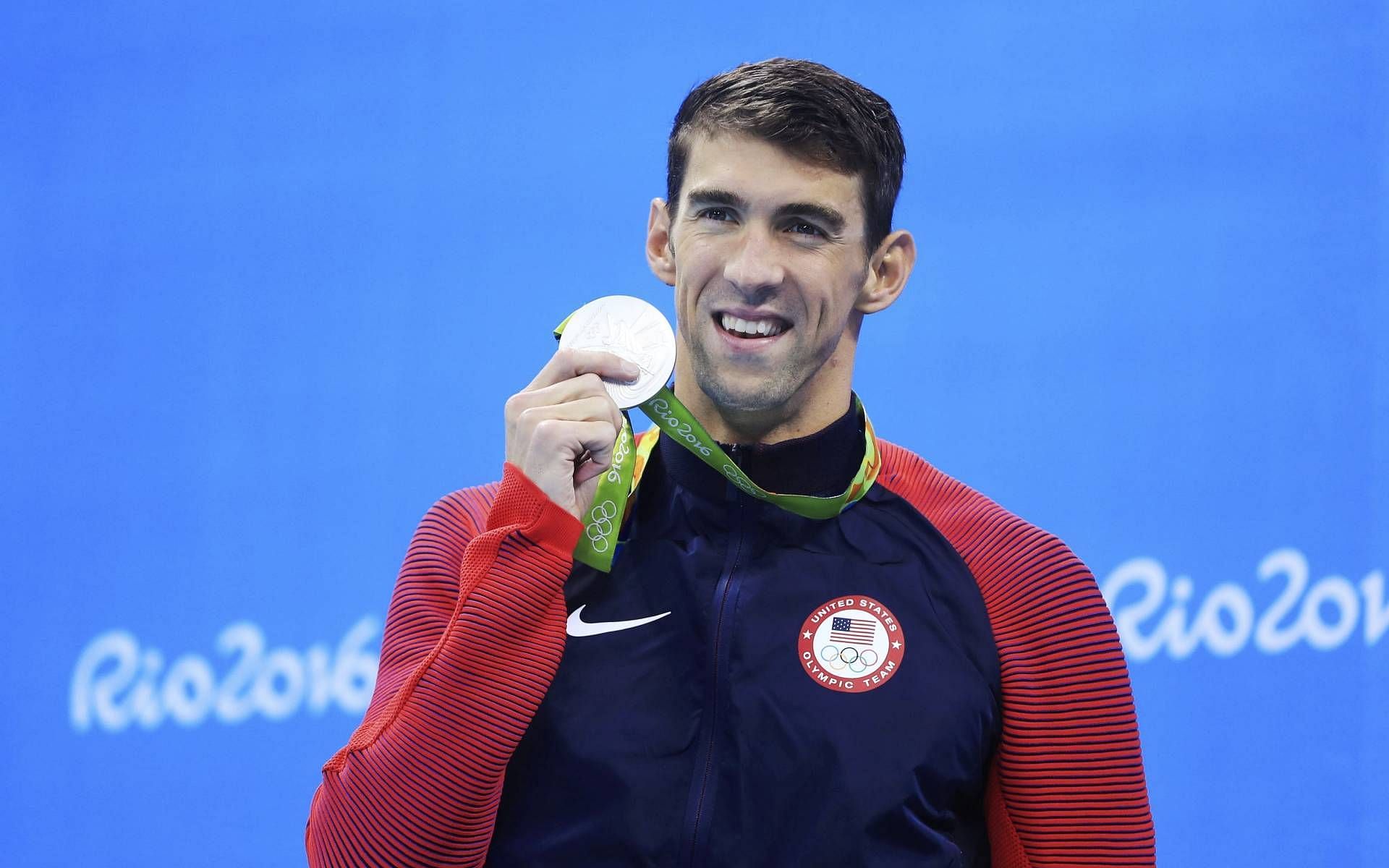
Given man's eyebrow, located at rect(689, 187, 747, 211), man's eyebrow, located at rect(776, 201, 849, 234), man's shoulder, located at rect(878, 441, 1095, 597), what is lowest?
man's shoulder, located at rect(878, 441, 1095, 597)

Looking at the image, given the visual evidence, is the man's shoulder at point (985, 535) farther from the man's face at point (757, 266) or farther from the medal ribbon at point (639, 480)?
the man's face at point (757, 266)

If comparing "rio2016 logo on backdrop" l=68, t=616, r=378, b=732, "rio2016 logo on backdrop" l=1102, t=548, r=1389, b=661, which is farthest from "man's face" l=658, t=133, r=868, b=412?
"rio2016 logo on backdrop" l=68, t=616, r=378, b=732

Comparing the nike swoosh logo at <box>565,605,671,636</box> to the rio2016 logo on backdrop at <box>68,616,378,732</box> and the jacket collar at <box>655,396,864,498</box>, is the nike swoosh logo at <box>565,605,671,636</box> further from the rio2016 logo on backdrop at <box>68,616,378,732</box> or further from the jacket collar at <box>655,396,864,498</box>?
the rio2016 logo on backdrop at <box>68,616,378,732</box>

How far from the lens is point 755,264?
149cm

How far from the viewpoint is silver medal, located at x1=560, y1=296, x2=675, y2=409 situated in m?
1.50

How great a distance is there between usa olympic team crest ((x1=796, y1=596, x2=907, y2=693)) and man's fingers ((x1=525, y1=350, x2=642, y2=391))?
0.34 meters

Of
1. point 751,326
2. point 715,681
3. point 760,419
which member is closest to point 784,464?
point 760,419

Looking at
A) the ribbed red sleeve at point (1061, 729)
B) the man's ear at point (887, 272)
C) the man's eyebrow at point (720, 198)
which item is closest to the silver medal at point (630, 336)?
the man's eyebrow at point (720, 198)

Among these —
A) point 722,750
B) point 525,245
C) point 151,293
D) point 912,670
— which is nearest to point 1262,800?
point 912,670

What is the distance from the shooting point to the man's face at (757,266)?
1.52m

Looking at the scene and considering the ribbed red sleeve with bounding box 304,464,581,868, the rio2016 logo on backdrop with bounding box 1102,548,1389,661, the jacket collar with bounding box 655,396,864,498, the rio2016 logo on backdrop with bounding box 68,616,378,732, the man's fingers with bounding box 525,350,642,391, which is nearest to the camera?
the ribbed red sleeve with bounding box 304,464,581,868

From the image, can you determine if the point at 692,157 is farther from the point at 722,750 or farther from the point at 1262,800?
the point at 1262,800

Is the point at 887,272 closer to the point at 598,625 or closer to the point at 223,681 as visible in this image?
the point at 598,625

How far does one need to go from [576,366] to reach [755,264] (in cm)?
22
